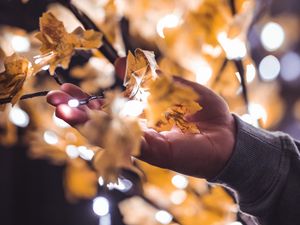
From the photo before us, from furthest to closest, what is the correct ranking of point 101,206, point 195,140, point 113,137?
1. point 101,206
2. point 195,140
3. point 113,137

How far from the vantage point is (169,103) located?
0.46 m

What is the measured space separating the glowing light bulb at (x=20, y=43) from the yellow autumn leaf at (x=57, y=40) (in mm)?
453

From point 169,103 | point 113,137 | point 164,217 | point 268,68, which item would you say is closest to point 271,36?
point 268,68

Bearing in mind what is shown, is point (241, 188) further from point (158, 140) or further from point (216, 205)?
point (216, 205)

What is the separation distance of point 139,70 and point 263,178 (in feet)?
0.98

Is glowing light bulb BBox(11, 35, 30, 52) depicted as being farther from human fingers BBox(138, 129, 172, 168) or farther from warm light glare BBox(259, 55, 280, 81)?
warm light glare BBox(259, 55, 280, 81)

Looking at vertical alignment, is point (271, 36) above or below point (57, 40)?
below

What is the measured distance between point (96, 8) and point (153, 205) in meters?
0.51

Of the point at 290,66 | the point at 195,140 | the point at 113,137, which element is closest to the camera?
the point at 113,137

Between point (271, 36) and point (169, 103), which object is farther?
point (271, 36)

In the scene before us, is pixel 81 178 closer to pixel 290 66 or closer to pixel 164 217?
pixel 164 217

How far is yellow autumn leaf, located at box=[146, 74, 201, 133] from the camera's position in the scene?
447mm

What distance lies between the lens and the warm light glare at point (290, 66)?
1.51m

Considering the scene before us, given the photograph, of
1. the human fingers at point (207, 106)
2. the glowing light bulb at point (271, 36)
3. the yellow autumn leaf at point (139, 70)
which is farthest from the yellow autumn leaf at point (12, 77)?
the glowing light bulb at point (271, 36)
